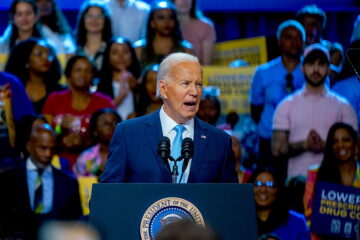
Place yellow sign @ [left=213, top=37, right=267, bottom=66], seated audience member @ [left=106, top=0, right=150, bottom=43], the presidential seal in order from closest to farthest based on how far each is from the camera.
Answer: the presidential seal < seated audience member @ [left=106, top=0, right=150, bottom=43] < yellow sign @ [left=213, top=37, right=267, bottom=66]

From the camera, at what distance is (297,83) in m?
6.18

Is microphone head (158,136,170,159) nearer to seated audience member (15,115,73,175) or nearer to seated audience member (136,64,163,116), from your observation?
seated audience member (15,115,73,175)

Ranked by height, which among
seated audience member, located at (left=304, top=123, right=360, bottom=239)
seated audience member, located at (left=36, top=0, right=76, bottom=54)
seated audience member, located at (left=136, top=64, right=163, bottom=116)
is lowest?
seated audience member, located at (left=304, top=123, right=360, bottom=239)

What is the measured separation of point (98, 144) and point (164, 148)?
305cm

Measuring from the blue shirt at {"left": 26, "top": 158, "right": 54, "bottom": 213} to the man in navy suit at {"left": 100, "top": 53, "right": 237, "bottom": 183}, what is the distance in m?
2.35

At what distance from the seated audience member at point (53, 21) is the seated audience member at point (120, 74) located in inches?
17.5

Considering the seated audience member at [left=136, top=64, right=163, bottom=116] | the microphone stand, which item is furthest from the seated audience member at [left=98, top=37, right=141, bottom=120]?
the microphone stand

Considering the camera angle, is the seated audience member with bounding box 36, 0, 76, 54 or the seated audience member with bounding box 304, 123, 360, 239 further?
the seated audience member with bounding box 36, 0, 76, 54

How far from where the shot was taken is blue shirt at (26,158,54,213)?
538 cm

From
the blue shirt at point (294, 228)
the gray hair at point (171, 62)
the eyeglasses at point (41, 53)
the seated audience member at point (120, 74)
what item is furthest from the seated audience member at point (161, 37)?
the gray hair at point (171, 62)

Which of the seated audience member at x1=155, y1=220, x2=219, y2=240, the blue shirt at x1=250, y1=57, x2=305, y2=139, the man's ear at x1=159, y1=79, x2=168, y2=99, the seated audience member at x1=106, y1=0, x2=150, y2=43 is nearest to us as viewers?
the seated audience member at x1=155, y1=220, x2=219, y2=240

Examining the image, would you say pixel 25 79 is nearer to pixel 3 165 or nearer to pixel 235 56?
pixel 3 165

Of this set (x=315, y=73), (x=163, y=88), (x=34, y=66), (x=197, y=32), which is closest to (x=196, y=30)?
(x=197, y=32)

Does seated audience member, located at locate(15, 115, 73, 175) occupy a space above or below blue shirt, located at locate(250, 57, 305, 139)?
below
